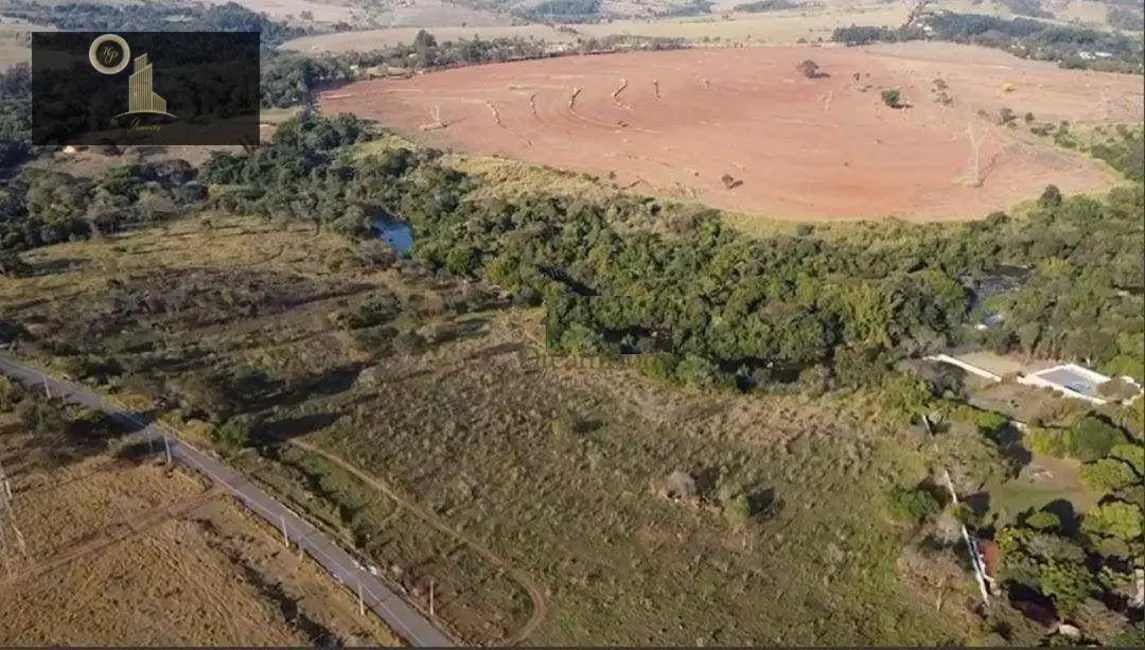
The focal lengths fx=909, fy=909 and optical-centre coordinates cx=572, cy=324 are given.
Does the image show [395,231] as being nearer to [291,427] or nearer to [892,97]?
[291,427]

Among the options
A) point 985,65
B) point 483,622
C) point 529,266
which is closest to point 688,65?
point 985,65

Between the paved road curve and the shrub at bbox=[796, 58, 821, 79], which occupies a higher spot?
the shrub at bbox=[796, 58, 821, 79]

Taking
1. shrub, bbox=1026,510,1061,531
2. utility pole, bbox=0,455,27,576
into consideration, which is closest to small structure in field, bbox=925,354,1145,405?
shrub, bbox=1026,510,1061,531

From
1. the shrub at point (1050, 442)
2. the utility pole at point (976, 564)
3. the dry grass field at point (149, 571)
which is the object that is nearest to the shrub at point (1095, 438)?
the shrub at point (1050, 442)

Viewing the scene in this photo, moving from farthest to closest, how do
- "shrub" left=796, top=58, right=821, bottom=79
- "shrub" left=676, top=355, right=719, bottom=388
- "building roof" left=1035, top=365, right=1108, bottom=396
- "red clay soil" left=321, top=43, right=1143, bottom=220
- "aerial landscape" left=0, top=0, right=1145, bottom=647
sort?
"shrub" left=796, top=58, right=821, bottom=79
"red clay soil" left=321, top=43, right=1143, bottom=220
"shrub" left=676, top=355, right=719, bottom=388
"building roof" left=1035, top=365, right=1108, bottom=396
"aerial landscape" left=0, top=0, right=1145, bottom=647

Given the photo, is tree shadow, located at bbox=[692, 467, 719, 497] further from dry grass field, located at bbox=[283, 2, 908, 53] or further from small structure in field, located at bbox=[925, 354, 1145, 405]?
dry grass field, located at bbox=[283, 2, 908, 53]

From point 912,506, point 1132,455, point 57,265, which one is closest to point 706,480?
point 912,506
